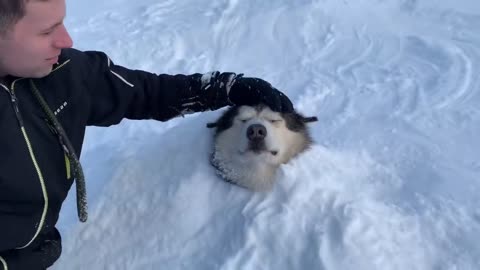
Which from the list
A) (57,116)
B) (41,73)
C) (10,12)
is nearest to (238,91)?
(57,116)

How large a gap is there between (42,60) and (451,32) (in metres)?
4.29

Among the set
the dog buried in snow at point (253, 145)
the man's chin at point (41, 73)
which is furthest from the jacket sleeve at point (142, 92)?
the man's chin at point (41, 73)

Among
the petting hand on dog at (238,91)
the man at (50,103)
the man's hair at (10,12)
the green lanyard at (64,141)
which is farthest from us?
the petting hand on dog at (238,91)

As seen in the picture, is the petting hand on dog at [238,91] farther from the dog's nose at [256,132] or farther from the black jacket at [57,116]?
the dog's nose at [256,132]

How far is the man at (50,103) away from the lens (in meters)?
2.01

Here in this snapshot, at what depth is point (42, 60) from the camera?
81.0 inches

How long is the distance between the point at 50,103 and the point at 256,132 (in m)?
1.17

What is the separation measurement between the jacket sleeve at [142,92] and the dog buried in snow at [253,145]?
7.7 inches

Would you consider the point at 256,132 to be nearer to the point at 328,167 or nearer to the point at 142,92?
the point at 328,167

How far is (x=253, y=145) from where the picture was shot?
9.75 ft

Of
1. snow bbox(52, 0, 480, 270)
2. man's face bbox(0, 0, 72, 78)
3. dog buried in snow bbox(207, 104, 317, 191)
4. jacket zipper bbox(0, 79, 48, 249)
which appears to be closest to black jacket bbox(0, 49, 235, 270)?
jacket zipper bbox(0, 79, 48, 249)

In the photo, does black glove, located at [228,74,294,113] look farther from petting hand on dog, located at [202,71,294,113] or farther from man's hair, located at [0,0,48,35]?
man's hair, located at [0,0,48,35]

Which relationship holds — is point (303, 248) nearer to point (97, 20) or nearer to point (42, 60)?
point (42, 60)

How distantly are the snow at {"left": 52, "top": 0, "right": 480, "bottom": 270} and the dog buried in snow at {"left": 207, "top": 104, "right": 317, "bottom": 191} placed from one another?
89mm
